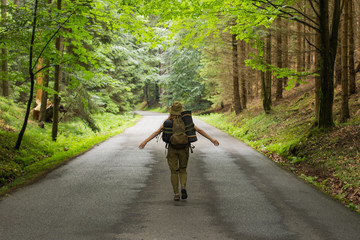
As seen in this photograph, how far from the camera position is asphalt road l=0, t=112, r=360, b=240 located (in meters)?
4.67

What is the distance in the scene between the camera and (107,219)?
5.24 m

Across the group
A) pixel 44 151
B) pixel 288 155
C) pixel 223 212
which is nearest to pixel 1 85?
pixel 44 151

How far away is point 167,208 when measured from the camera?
19.1 feet

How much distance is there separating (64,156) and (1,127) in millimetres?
3576

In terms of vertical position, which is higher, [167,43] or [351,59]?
[167,43]

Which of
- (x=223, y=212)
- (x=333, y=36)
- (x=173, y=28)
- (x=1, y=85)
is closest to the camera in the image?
(x=223, y=212)

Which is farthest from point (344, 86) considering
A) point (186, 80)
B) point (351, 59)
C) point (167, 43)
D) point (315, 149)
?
point (186, 80)

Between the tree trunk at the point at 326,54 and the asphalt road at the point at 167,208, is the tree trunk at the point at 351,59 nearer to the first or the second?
the tree trunk at the point at 326,54

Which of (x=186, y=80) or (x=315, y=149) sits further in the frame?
(x=186, y=80)

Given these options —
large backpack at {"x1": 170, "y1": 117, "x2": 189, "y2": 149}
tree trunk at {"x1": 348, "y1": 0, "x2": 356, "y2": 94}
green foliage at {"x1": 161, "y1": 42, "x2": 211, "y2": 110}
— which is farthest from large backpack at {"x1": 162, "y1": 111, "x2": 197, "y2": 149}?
green foliage at {"x1": 161, "y1": 42, "x2": 211, "y2": 110}

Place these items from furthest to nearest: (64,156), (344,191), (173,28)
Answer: (173,28), (64,156), (344,191)

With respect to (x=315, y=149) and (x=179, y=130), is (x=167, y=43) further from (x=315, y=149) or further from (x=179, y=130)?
(x=179, y=130)

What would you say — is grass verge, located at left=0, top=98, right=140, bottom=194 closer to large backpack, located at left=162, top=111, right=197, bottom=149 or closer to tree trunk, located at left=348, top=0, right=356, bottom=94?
large backpack, located at left=162, top=111, right=197, bottom=149

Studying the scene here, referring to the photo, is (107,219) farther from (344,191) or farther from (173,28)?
(173,28)
